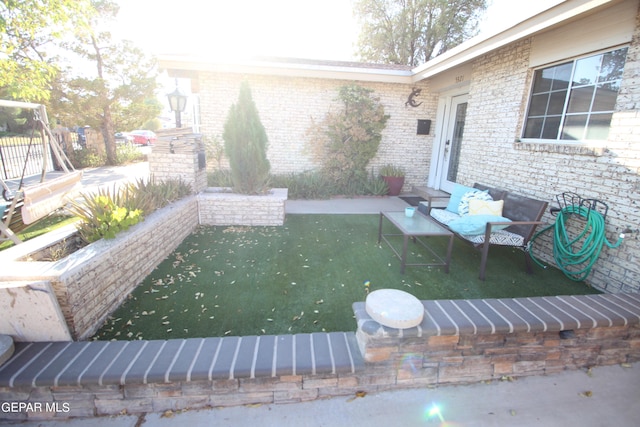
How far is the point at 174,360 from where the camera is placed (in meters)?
1.81

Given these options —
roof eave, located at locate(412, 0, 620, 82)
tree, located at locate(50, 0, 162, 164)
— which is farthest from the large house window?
tree, located at locate(50, 0, 162, 164)

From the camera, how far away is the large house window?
133 inches

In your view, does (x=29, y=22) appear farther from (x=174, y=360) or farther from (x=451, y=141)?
(x=451, y=141)

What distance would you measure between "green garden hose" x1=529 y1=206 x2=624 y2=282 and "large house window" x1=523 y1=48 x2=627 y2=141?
911 mm

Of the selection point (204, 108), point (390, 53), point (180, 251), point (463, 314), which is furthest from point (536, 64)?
point (390, 53)

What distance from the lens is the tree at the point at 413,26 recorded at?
13953 mm

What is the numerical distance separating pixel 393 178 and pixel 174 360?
22.5 feet

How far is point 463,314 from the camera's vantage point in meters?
2.08

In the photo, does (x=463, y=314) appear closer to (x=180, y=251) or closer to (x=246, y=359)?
(x=246, y=359)

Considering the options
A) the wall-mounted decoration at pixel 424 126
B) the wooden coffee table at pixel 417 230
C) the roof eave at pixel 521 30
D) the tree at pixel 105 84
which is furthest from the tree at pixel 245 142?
the tree at pixel 105 84

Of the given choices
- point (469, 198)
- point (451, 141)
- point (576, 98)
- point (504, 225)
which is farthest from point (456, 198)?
point (451, 141)

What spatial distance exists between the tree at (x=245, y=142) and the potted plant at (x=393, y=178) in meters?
3.75

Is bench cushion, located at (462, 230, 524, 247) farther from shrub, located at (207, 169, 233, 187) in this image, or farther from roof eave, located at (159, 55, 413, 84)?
roof eave, located at (159, 55, 413, 84)

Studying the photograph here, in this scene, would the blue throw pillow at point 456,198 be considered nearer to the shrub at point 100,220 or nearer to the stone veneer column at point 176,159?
the stone veneer column at point 176,159
